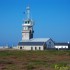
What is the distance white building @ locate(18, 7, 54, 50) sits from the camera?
77.2m

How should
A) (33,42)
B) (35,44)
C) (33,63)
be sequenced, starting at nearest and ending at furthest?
(33,63), (35,44), (33,42)

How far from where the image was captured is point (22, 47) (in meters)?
79.1

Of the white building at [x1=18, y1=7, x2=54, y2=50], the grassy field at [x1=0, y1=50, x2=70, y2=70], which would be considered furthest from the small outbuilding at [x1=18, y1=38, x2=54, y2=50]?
the grassy field at [x1=0, y1=50, x2=70, y2=70]

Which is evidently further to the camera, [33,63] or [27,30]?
[27,30]

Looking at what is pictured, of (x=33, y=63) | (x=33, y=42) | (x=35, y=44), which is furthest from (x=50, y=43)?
(x=33, y=63)

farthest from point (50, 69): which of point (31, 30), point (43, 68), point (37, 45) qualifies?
point (31, 30)

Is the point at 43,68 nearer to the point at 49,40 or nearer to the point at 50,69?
the point at 50,69

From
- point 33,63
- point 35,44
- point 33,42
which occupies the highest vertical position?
point 33,42

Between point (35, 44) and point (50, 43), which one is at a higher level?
point (50, 43)

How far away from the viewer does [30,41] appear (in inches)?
3145

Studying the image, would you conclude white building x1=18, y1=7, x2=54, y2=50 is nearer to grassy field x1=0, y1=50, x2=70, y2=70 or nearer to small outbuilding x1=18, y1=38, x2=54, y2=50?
small outbuilding x1=18, y1=38, x2=54, y2=50

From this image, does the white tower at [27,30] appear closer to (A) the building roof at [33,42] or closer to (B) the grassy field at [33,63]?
(A) the building roof at [33,42]

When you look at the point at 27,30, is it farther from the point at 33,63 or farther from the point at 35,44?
the point at 33,63

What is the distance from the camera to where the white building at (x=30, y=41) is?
77.2 m
